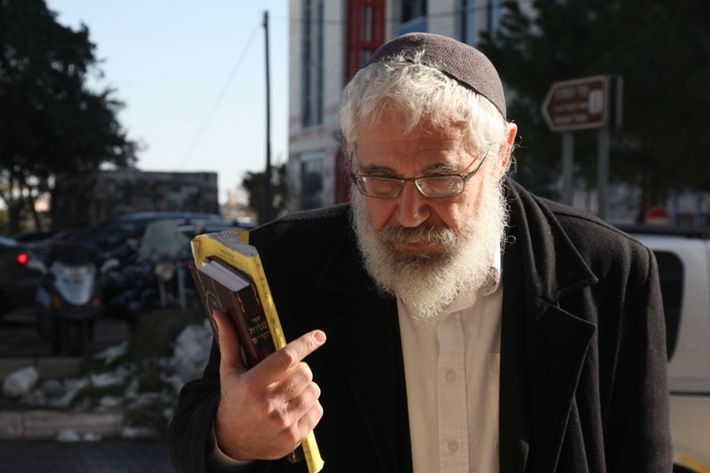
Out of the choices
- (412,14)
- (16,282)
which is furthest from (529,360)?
(412,14)

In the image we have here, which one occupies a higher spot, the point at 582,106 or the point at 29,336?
the point at 582,106

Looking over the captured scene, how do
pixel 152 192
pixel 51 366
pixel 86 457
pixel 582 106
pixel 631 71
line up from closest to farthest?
pixel 86 457, pixel 582 106, pixel 51 366, pixel 631 71, pixel 152 192

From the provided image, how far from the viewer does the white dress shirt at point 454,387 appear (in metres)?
1.93

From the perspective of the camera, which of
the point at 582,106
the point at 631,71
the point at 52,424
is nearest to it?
the point at 52,424

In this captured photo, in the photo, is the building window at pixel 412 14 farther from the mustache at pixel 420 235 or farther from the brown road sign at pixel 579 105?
the mustache at pixel 420 235

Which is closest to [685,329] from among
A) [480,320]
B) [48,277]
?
[480,320]

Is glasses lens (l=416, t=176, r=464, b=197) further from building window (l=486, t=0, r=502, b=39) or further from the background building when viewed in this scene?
the background building

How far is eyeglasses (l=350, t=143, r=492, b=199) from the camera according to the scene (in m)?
1.87

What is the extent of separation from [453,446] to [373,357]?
9.4 inches

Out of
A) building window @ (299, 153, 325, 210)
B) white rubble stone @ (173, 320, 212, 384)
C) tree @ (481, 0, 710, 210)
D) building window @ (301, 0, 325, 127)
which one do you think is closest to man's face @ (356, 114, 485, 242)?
white rubble stone @ (173, 320, 212, 384)

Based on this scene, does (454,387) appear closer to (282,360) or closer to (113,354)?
(282,360)

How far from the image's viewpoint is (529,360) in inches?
75.8

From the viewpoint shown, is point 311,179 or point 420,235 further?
point 311,179

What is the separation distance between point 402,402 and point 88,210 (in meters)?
37.6
